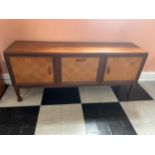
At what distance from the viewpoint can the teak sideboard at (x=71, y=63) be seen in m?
1.37

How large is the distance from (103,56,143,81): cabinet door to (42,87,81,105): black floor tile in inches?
18.3

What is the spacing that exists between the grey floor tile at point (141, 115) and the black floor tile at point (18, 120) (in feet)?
3.48

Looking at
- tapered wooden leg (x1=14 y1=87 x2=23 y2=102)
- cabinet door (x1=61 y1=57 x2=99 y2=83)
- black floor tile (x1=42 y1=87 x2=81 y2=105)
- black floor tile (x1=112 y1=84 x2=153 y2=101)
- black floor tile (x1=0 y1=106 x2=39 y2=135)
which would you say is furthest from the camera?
black floor tile (x1=112 y1=84 x2=153 y2=101)

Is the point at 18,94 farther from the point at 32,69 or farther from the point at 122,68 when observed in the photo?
the point at 122,68

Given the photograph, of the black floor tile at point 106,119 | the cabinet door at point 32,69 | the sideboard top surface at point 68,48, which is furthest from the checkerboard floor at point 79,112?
the sideboard top surface at point 68,48

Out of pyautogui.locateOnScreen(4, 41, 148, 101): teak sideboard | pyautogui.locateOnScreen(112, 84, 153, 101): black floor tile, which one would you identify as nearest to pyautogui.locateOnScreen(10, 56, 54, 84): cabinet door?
pyautogui.locateOnScreen(4, 41, 148, 101): teak sideboard

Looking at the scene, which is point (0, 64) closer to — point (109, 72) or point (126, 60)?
point (109, 72)

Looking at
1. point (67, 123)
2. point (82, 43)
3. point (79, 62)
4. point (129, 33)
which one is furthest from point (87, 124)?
point (129, 33)

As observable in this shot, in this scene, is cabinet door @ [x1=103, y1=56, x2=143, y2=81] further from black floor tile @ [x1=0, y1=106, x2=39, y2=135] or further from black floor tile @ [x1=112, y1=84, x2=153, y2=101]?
black floor tile @ [x1=0, y1=106, x2=39, y2=135]

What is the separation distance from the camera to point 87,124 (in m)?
1.41

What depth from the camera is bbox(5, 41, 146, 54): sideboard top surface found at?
1.38 meters

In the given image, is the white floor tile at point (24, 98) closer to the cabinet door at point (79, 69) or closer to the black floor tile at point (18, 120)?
the black floor tile at point (18, 120)
